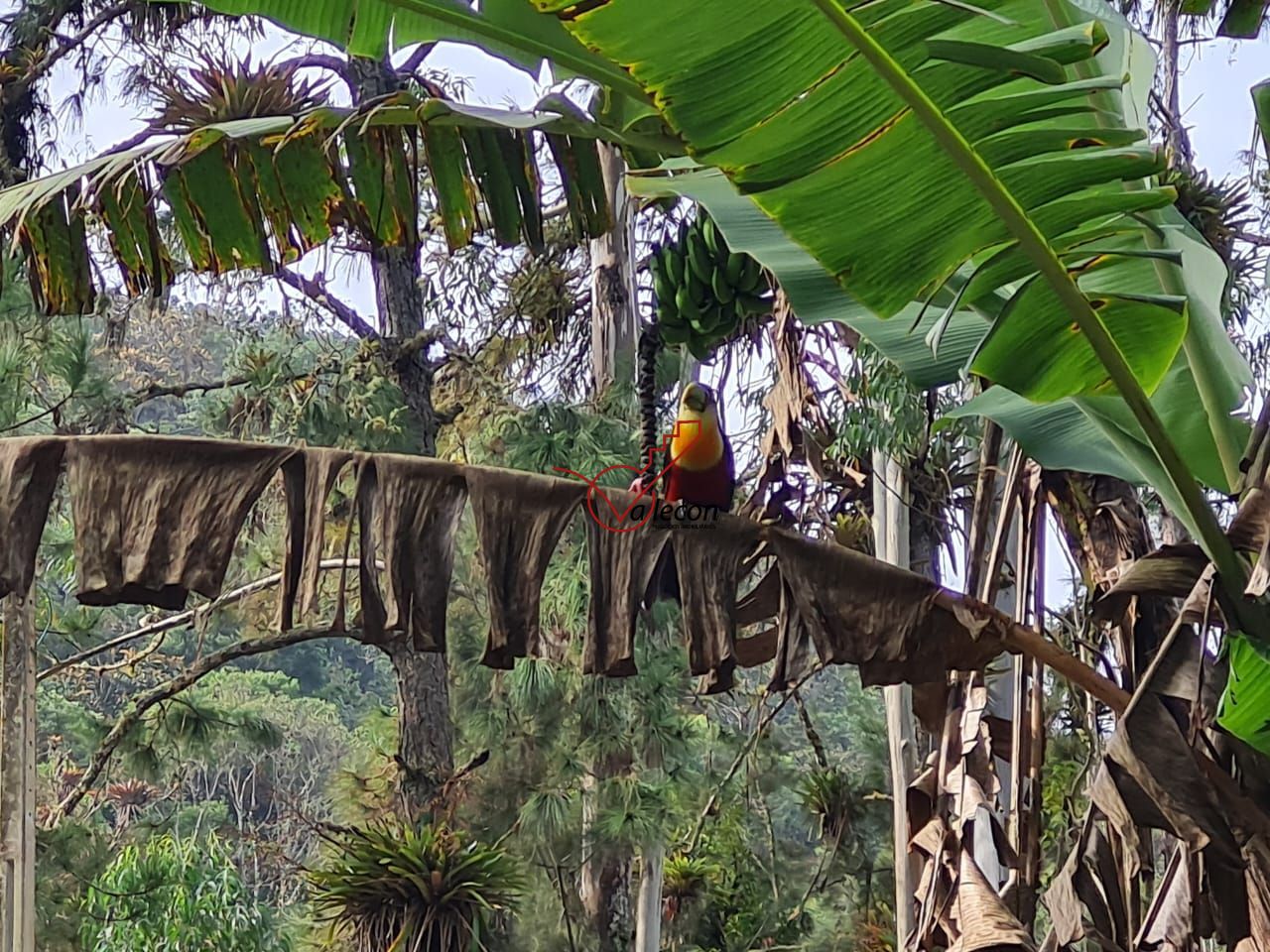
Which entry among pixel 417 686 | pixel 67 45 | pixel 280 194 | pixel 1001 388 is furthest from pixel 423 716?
pixel 1001 388

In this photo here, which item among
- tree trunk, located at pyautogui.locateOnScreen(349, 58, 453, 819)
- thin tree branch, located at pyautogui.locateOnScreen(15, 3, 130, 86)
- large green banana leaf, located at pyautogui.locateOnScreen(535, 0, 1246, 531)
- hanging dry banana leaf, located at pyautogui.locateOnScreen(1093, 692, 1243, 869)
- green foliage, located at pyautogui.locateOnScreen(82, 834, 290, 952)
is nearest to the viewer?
large green banana leaf, located at pyautogui.locateOnScreen(535, 0, 1246, 531)

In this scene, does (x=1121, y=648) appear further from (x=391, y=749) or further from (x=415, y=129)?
(x=391, y=749)

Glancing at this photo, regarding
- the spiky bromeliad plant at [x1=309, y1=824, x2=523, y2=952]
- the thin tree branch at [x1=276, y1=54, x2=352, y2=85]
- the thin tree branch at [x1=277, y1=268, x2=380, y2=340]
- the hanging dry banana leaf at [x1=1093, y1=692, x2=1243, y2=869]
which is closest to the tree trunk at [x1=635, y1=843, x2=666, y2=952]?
the spiky bromeliad plant at [x1=309, y1=824, x2=523, y2=952]

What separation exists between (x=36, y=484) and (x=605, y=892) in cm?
369

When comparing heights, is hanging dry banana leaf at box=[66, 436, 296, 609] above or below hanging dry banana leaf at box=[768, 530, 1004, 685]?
above

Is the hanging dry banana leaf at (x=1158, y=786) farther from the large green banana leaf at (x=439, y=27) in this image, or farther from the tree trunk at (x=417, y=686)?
the tree trunk at (x=417, y=686)

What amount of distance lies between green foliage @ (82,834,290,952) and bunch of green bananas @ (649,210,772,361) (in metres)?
2.31

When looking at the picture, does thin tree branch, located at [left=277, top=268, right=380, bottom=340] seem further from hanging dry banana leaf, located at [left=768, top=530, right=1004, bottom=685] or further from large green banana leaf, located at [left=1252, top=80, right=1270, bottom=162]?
large green banana leaf, located at [left=1252, top=80, right=1270, bottom=162]

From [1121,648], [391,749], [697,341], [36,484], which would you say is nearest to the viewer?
[36,484]

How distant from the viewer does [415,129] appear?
1.54 meters

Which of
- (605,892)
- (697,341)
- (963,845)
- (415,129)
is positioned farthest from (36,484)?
(605,892)

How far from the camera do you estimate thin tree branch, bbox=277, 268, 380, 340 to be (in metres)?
3.98

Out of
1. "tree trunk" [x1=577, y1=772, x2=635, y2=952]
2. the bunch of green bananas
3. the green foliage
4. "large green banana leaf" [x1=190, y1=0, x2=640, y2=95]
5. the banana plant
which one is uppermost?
"large green banana leaf" [x1=190, y1=0, x2=640, y2=95]

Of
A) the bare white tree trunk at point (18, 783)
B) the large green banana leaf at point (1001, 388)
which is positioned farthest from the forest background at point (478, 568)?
the large green banana leaf at point (1001, 388)
